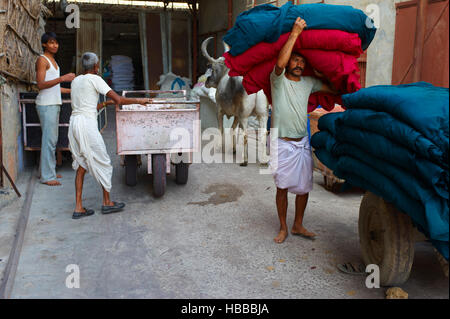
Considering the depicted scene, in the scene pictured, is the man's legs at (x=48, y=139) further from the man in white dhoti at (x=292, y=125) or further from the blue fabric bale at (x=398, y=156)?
the blue fabric bale at (x=398, y=156)

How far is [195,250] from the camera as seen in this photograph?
3662mm

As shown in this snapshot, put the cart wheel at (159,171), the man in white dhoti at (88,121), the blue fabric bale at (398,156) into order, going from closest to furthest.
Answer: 1. the blue fabric bale at (398,156)
2. the man in white dhoti at (88,121)
3. the cart wheel at (159,171)

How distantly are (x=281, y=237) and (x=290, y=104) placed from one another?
1239 millimetres

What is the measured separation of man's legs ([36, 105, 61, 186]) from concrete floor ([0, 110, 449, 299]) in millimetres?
292

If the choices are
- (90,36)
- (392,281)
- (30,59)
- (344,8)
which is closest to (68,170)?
(30,59)

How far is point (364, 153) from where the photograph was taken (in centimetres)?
284

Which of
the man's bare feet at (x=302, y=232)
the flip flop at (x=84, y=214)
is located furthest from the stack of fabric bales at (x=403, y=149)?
the flip flop at (x=84, y=214)

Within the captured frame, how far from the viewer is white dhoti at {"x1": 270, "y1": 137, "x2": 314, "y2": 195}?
366 centimetres

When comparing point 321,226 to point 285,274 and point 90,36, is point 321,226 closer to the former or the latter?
point 285,274

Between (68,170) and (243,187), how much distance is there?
9.43ft

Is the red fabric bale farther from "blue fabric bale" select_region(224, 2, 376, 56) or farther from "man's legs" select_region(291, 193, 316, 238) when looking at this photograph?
"man's legs" select_region(291, 193, 316, 238)

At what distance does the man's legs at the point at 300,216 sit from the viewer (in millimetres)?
3871

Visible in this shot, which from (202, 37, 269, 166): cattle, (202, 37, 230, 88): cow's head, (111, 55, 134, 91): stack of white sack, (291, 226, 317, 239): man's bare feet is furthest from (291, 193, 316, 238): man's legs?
→ (111, 55, 134, 91): stack of white sack

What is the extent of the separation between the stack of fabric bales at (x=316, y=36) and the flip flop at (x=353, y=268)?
4.78 ft
